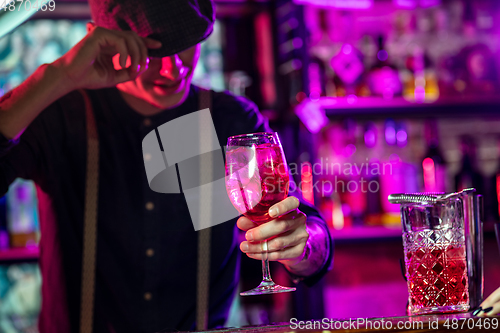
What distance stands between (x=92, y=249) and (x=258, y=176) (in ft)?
2.29

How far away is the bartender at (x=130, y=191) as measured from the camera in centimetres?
108

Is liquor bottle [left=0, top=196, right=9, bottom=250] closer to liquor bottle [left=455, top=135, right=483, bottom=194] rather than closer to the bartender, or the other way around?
the bartender

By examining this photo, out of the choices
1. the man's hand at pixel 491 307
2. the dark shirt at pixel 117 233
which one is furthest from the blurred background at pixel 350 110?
the man's hand at pixel 491 307

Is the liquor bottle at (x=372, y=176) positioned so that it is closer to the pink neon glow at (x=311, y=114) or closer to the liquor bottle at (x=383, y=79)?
the liquor bottle at (x=383, y=79)

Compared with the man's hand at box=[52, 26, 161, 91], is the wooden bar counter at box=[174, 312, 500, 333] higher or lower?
lower

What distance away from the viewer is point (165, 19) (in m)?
1.06

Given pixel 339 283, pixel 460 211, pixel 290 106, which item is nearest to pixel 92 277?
pixel 460 211

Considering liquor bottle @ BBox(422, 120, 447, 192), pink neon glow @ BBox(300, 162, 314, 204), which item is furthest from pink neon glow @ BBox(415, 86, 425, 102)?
pink neon glow @ BBox(300, 162, 314, 204)

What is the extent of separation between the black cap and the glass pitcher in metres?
0.62

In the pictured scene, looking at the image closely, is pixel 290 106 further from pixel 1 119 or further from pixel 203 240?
pixel 1 119

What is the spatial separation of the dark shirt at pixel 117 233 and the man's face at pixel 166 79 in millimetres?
97

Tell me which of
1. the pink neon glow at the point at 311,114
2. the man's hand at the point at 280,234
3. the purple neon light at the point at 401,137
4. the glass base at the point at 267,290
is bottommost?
the glass base at the point at 267,290

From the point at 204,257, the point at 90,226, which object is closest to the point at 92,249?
the point at 90,226

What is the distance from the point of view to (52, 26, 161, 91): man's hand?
96 centimetres
